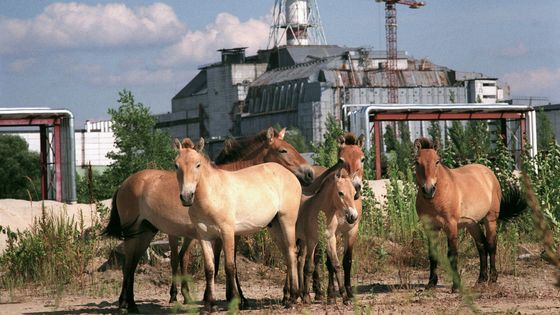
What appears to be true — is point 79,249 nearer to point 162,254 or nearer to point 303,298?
point 162,254

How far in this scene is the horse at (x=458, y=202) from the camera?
13469 mm

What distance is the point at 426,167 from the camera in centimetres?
1344

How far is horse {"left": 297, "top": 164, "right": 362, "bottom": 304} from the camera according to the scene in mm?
12281

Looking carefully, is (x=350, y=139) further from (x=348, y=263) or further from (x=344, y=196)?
(x=348, y=263)

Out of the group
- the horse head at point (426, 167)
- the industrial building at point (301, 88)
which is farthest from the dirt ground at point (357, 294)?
the industrial building at point (301, 88)

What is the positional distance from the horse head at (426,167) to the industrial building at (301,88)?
92897 millimetres

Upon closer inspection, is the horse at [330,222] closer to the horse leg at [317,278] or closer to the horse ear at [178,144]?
the horse leg at [317,278]

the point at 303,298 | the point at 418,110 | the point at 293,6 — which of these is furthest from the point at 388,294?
the point at 293,6

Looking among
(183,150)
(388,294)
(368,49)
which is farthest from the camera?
(368,49)

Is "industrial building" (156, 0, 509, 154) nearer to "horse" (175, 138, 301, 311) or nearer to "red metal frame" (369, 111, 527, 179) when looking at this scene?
"red metal frame" (369, 111, 527, 179)

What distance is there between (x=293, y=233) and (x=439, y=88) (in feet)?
359

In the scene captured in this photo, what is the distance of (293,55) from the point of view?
→ 5340 inches

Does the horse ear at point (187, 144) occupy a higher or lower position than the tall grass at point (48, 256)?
higher

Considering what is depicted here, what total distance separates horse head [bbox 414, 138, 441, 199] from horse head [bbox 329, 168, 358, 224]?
4.11 ft
